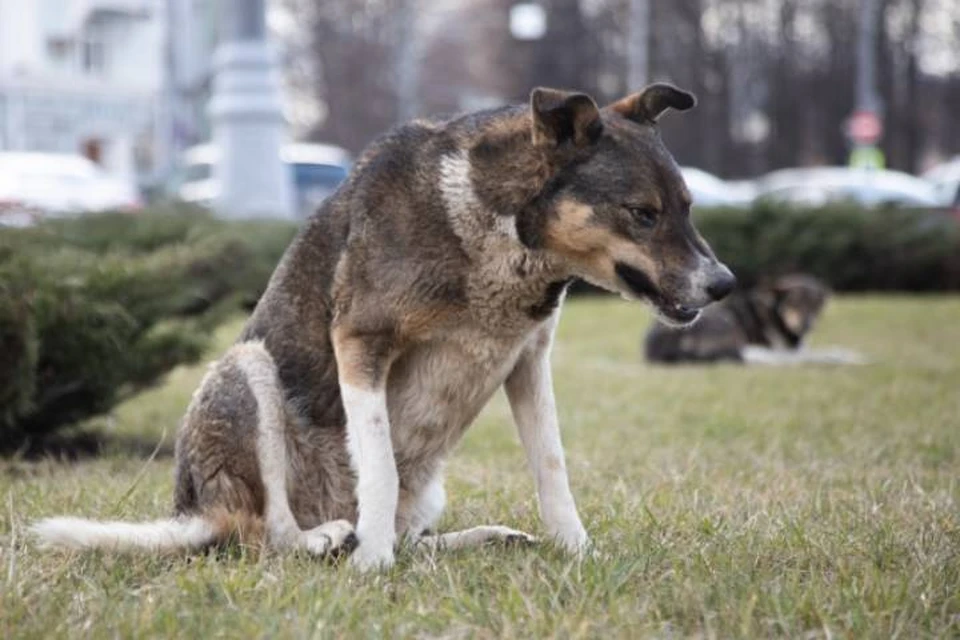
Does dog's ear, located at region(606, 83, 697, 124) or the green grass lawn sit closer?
the green grass lawn

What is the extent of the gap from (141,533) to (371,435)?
0.79 m

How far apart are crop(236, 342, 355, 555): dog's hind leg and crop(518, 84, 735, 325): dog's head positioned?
1017mm

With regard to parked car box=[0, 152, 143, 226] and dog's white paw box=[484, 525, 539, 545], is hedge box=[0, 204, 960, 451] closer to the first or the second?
dog's white paw box=[484, 525, 539, 545]

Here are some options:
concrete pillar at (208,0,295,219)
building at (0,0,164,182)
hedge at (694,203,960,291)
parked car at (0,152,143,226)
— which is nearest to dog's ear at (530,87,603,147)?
concrete pillar at (208,0,295,219)

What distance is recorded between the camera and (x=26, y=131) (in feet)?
152

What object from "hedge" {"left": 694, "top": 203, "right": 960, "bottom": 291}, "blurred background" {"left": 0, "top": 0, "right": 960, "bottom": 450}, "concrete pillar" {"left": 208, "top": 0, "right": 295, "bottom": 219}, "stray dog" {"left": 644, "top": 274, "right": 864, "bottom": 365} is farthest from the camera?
"hedge" {"left": 694, "top": 203, "right": 960, "bottom": 291}

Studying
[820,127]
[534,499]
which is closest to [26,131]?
[820,127]

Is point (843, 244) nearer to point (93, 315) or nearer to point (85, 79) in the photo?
point (93, 315)

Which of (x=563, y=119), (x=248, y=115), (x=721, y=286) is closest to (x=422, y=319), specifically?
(x=563, y=119)

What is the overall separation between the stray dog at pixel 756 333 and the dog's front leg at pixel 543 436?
840 centimetres

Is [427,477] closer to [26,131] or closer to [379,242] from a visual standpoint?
[379,242]

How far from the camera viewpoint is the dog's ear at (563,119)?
4.50m

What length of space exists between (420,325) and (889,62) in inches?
2187

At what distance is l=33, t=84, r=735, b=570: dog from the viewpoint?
452cm
